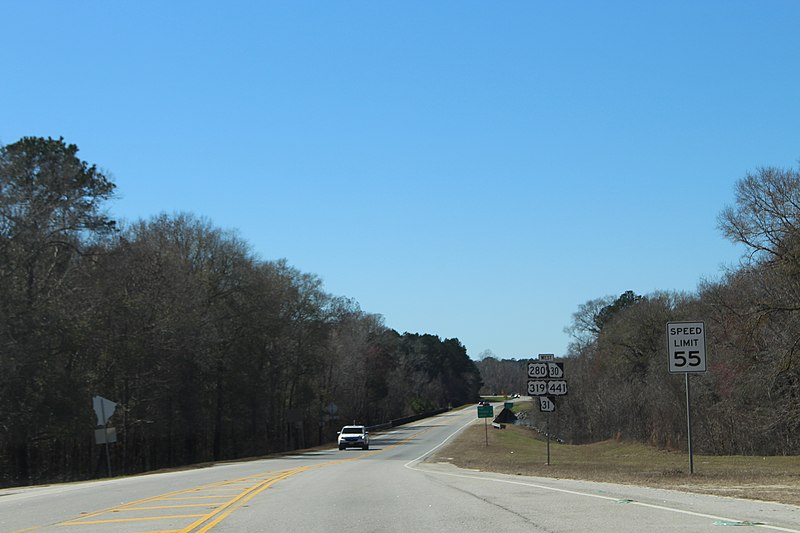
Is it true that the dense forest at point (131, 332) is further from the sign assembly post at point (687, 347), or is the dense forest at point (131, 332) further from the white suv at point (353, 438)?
the sign assembly post at point (687, 347)

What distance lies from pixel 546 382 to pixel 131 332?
29696 millimetres

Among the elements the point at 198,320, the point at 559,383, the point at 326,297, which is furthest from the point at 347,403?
the point at 559,383

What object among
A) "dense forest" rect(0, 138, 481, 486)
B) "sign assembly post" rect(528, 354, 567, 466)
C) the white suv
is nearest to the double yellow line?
"sign assembly post" rect(528, 354, 567, 466)

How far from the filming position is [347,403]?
322 ft

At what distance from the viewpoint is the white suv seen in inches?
2190

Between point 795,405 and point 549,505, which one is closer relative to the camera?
point 549,505

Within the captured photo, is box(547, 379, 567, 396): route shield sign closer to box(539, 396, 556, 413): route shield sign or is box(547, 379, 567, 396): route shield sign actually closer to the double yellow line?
box(539, 396, 556, 413): route shield sign

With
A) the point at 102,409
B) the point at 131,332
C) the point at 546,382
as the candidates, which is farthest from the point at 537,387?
the point at 131,332

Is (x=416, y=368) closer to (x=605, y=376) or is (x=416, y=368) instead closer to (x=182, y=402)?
(x=605, y=376)

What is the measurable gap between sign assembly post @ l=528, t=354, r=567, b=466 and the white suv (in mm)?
29429

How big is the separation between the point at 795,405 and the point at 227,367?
125ft

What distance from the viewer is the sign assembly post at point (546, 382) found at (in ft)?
90.4

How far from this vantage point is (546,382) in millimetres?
27719

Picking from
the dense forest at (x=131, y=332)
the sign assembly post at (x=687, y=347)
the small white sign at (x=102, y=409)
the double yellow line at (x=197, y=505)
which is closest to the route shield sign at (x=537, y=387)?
the sign assembly post at (x=687, y=347)
